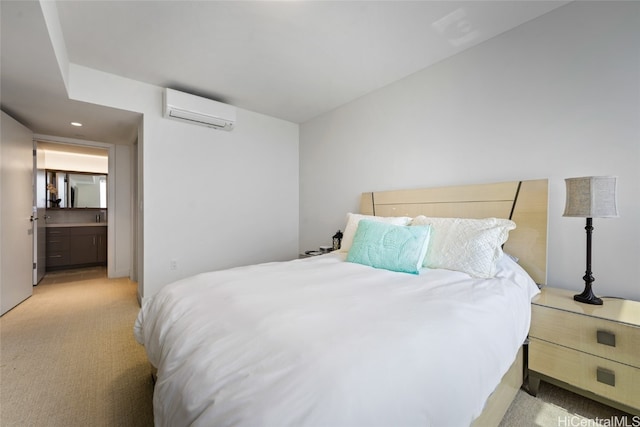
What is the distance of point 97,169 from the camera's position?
18.4 feet

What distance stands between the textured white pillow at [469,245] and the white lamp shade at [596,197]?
1.21ft

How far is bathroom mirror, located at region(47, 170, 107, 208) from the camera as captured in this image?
514 cm

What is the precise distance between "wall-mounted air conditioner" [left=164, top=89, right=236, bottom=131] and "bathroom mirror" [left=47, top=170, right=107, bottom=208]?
390 centimetres

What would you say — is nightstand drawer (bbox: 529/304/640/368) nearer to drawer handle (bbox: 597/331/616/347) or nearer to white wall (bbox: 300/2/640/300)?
drawer handle (bbox: 597/331/616/347)

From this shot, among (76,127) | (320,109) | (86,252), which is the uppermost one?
(320,109)

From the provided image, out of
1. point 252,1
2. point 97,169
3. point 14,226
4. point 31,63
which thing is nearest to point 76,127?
point 14,226

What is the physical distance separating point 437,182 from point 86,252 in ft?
20.4

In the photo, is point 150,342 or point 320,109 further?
point 320,109

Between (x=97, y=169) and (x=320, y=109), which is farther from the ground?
(x=320, y=109)

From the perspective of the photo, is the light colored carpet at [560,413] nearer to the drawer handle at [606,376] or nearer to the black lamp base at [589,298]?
the drawer handle at [606,376]

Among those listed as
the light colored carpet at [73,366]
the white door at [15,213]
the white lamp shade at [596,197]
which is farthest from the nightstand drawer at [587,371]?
the white door at [15,213]

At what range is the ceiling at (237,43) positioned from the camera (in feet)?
6.17

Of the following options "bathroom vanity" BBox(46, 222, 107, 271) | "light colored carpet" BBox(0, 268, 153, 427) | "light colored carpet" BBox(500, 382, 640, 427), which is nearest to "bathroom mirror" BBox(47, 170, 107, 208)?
"bathroom vanity" BBox(46, 222, 107, 271)

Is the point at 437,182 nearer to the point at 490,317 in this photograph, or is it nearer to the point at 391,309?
the point at 490,317
